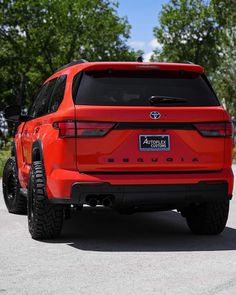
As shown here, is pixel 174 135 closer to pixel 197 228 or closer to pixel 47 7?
pixel 197 228

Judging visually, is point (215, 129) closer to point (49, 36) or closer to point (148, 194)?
point (148, 194)

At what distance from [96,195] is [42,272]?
4.53ft

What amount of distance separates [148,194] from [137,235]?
1.20 meters

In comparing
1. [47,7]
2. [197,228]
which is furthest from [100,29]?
[197,228]

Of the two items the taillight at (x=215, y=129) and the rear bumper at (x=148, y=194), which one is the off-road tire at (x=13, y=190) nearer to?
the rear bumper at (x=148, y=194)

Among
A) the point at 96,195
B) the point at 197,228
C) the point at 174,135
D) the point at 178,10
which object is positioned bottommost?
the point at 197,228

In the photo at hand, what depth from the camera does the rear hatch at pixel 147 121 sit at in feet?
22.7

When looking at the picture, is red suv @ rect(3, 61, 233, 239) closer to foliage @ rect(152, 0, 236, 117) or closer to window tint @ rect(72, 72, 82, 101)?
window tint @ rect(72, 72, 82, 101)

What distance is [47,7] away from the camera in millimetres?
52281

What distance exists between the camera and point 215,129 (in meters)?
7.23

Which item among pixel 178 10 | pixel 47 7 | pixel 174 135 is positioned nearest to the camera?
pixel 174 135

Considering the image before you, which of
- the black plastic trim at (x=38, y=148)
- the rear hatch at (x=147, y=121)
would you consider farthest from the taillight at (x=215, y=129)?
the black plastic trim at (x=38, y=148)

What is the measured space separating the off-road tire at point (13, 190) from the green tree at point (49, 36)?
42.0 metres

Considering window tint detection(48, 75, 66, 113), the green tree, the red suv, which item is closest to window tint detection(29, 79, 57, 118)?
window tint detection(48, 75, 66, 113)
